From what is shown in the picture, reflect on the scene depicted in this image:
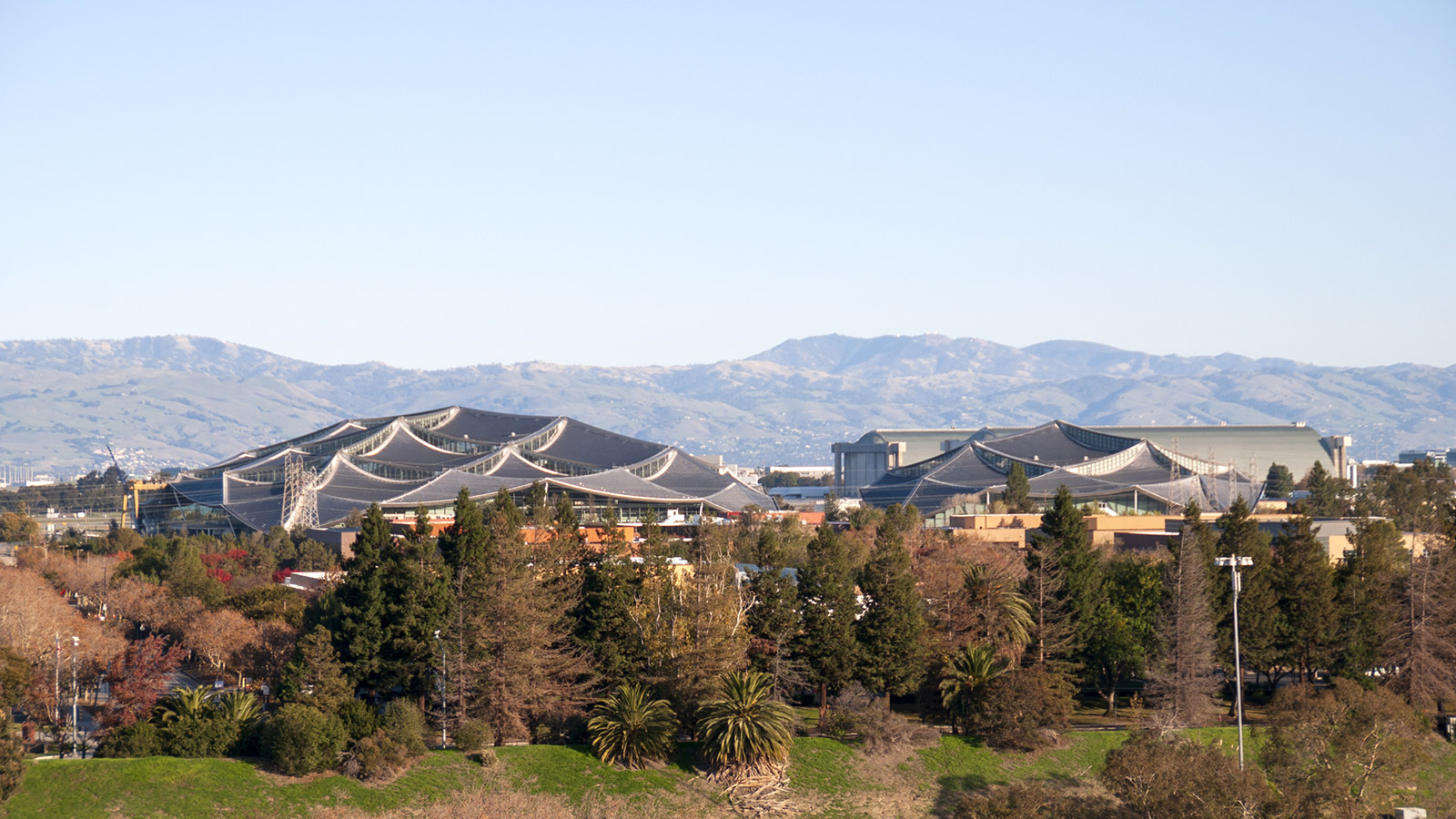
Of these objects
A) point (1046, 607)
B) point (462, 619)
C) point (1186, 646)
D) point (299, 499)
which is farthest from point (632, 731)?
point (299, 499)

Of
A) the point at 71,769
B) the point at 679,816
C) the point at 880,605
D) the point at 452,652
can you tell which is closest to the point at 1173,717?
the point at 880,605

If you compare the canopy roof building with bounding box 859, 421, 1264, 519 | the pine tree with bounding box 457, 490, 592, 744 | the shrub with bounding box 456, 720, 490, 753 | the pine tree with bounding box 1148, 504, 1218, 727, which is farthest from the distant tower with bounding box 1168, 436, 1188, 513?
the shrub with bounding box 456, 720, 490, 753

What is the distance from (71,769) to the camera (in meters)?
47.2

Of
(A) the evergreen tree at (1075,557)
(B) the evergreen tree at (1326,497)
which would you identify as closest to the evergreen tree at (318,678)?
(A) the evergreen tree at (1075,557)

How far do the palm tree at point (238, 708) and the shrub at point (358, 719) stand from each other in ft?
10.7

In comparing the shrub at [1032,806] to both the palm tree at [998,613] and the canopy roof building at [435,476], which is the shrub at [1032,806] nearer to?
the palm tree at [998,613]

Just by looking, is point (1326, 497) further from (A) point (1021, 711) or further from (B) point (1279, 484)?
(A) point (1021, 711)

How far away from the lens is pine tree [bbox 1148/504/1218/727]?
60.2 metres

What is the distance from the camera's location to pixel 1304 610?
64625 mm

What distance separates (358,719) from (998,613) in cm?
2679

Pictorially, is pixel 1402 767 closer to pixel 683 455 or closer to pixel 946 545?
pixel 946 545

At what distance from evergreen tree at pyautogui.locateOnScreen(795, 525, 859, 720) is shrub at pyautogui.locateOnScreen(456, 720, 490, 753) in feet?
44.7

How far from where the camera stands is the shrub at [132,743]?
49281 mm

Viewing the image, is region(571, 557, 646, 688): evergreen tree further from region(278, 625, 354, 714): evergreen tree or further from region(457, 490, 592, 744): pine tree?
region(278, 625, 354, 714): evergreen tree
